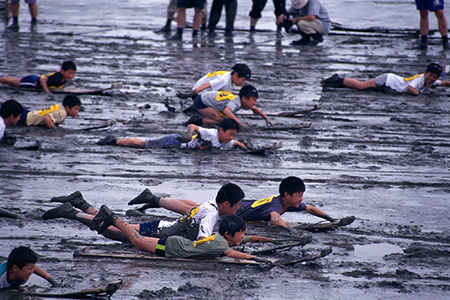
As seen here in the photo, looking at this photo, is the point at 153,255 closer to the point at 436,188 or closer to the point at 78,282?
the point at 78,282

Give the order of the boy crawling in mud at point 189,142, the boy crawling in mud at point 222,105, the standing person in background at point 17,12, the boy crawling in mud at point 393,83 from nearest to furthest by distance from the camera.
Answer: the boy crawling in mud at point 189,142 < the boy crawling in mud at point 222,105 < the boy crawling in mud at point 393,83 < the standing person in background at point 17,12

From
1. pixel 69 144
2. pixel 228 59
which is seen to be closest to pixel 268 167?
pixel 69 144

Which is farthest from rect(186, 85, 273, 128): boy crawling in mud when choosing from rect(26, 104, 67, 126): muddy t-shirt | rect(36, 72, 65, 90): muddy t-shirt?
rect(36, 72, 65, 90): muddy t-shirt

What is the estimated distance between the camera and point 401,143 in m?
8.66

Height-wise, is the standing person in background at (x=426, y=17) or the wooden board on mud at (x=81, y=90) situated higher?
the standing person in background at (x=426, y=17)

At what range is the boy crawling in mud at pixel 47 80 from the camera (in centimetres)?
1045

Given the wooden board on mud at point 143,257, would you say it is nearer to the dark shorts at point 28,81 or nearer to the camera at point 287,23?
the dark shorts at point 28,81

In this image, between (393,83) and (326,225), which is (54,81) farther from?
(326,225)

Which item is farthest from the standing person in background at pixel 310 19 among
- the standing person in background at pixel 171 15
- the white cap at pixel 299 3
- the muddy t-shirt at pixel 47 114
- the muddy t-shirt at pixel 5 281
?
the muddy t-shirt at pixel 5 281

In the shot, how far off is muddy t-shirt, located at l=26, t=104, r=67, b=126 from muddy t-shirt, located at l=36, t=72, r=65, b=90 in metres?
1.65

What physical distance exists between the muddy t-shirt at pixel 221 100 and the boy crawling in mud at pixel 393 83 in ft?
8.93

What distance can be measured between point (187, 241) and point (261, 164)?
2657 millimetres

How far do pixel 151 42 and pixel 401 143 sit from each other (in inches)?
314

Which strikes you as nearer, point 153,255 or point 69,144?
point 153,255
